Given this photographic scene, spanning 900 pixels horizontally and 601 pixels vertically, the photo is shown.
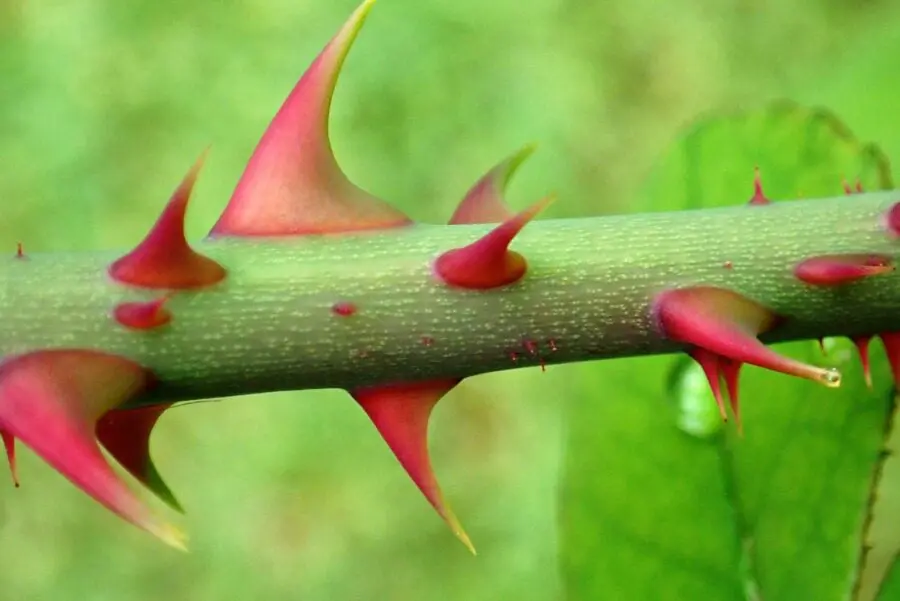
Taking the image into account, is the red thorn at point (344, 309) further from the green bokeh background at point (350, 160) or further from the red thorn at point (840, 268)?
the green bokeh background at point (350, 160)

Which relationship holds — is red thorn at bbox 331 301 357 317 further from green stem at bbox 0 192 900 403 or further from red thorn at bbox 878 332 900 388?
red thorn at bbox 878 332 900 388

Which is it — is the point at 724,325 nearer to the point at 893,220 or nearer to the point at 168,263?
the point at 893,220

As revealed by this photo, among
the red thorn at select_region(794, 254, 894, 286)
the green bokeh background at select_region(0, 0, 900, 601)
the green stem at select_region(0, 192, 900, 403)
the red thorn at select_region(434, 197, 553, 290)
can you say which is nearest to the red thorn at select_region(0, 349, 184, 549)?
the green stem at select_region(0, 192, 900, 403)

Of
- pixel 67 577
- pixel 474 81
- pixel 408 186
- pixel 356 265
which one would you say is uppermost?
pixel 356 265

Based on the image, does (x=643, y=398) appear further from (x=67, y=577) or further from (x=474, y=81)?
(x=67, y=577)

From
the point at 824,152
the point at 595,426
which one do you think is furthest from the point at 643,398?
the point at 824,152

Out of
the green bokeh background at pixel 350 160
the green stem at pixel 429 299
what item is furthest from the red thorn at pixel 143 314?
the green bokeh background at pixel 350 160

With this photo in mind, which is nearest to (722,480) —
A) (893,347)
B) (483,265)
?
(893,347)
